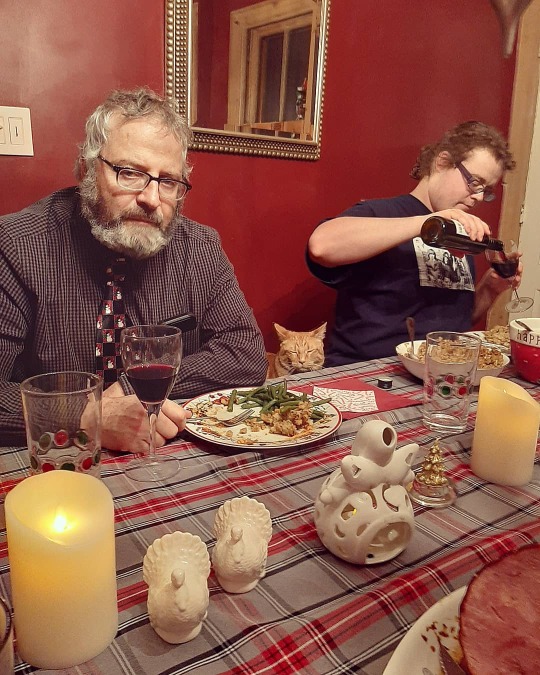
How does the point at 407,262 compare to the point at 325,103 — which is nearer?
the point at 407,262

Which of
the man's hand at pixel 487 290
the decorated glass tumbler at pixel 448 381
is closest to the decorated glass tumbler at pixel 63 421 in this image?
the decorated glass tumbler at pixel 448 381

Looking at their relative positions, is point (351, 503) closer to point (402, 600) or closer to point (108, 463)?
point (402, 600)

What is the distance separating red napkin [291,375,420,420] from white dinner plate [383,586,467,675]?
1.90 ft

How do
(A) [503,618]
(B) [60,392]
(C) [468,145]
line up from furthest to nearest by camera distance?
(C) [468,145], (B) [60,392], (A) [503,618]

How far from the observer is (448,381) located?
0.97 meters

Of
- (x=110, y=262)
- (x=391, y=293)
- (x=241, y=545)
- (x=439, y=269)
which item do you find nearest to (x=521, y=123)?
(x=439, y=269)

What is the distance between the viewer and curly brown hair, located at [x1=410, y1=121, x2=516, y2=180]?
1.99m

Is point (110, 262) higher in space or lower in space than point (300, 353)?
higher

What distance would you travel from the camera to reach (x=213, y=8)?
1902mm

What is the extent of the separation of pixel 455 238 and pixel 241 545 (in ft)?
3.88

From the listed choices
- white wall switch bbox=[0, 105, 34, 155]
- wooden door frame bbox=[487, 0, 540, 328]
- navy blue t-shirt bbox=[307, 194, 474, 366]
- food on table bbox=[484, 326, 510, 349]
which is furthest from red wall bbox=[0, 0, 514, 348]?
food on table bbox=[484, 326, 510, 349]

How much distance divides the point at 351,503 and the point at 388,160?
2.44 meters

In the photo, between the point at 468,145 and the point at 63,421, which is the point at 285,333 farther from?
the point at 63,421

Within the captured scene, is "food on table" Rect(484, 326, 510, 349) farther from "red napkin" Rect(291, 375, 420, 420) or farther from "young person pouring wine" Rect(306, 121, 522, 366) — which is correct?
"red napkin" Rect(291, 375, 420, 420)
